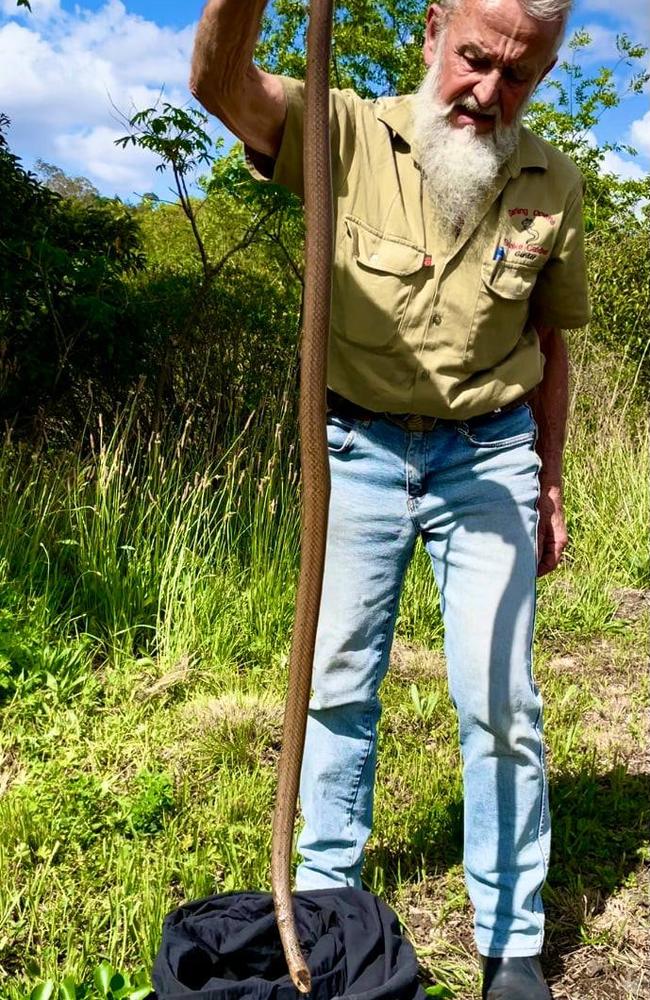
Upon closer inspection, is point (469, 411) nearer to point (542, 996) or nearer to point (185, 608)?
point (542, 996)

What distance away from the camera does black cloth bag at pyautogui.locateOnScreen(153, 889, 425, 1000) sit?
182 cm

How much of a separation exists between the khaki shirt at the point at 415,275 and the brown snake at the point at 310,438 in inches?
23.0

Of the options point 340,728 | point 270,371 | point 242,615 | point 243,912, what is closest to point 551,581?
point 242,615

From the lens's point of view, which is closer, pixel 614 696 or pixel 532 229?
pixel 532 229

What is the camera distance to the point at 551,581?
19.0 feet

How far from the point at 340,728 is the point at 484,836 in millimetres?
435

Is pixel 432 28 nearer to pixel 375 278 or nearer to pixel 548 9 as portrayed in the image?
pixel 548 9

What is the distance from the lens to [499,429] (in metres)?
2.38

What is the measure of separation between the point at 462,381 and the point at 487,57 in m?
→ 0.70

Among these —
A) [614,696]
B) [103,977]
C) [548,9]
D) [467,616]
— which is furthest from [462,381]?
[614,696]

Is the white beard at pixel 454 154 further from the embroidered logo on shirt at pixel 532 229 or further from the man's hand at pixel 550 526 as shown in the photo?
the man's hand at pixel 550 526

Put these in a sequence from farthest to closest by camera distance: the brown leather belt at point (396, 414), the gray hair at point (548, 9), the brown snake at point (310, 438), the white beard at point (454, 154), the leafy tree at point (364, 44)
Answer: the leafy tree at point (364, 44) < the brown leather belt at point (396, 414) < the white beard at point (454, 154) < the gray hair at point (548, 9) < the brown snake at point (310, 438)

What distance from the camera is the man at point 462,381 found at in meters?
2.26

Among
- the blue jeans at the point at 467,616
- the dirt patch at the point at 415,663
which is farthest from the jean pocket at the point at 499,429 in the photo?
the dirt patch at the point at 415,663
